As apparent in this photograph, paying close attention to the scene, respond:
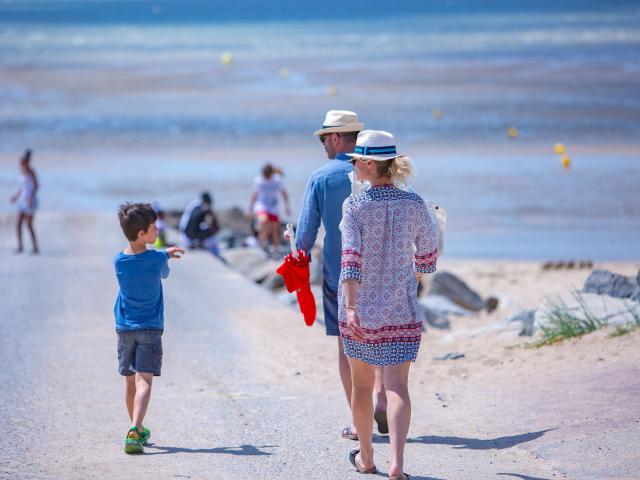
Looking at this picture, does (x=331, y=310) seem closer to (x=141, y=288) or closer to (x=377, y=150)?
(x=141, y=288)

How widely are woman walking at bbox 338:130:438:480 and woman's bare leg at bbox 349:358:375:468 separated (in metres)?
0.08

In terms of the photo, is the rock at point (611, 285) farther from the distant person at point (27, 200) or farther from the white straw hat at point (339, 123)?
the distant person at point (27, 200)

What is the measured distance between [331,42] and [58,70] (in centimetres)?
2834

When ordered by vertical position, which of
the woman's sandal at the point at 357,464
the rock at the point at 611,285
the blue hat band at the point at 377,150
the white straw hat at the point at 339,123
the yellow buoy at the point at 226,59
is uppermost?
the yellow buoy at the point at 226,59

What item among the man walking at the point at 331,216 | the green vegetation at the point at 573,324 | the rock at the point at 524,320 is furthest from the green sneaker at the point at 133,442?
the rock at the point at 524,320

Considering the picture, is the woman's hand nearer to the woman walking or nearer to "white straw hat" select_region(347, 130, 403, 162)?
the woman walking

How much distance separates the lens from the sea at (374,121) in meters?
21.1

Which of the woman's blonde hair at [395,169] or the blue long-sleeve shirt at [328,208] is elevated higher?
the woman's blonde hair at [395,169]

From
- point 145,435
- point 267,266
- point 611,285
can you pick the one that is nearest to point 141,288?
point 145,435

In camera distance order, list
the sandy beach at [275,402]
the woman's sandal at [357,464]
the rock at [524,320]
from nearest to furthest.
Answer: the woman's sandal at [357,464]
the sandy beach at [275,402]
the rock at [524,320]

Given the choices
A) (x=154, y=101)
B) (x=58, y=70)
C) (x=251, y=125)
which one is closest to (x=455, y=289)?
(x=251, y=125)

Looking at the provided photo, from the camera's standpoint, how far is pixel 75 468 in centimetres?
556

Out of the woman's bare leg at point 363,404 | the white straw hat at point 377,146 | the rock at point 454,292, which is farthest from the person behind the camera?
the rock at point 454,292

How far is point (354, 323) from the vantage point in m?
5.02
